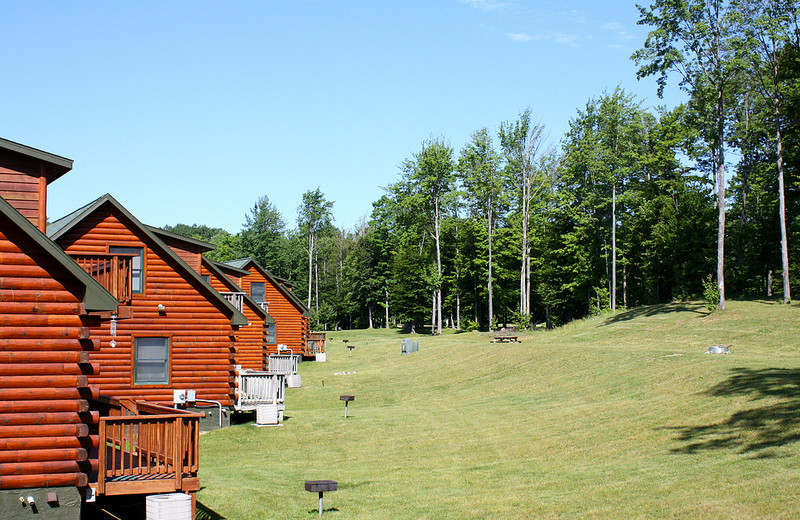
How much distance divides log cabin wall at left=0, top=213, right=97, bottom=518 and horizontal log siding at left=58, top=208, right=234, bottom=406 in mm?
10552

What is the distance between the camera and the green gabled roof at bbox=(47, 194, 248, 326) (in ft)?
72.3

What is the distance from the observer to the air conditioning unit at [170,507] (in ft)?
39.1

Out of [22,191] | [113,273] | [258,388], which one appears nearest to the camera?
[22,191]

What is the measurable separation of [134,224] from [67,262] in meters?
11.2

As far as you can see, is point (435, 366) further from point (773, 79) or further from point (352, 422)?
point (773, 79)

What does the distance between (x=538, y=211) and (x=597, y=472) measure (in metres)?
62.3

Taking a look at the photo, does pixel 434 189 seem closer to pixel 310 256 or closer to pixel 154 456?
pixel 310 256

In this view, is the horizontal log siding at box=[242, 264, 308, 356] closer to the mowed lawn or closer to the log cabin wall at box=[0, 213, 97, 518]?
the mowed lawn

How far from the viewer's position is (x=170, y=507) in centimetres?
1195

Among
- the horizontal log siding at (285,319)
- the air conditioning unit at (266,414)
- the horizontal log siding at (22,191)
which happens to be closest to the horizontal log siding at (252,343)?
the horizontal log siding at (285,319)

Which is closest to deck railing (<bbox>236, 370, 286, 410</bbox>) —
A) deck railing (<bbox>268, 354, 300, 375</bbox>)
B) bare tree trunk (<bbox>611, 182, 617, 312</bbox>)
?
deck railing (<bbox>268, 354, 300, 375</bbox>)

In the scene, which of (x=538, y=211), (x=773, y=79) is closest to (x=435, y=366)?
(x=773, y=79)

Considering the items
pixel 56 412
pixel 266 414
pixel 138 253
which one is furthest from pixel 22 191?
pixel 266 414

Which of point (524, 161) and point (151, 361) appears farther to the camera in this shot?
point (524, 161)
